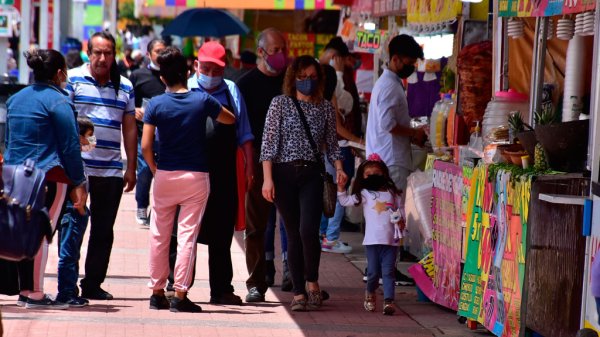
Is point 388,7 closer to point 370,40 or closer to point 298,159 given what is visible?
point 370,40

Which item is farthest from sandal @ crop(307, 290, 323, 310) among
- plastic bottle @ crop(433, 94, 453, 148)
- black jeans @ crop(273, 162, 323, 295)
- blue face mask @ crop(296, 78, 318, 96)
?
plastic bottle @ crop(433, 94, 453, 148)

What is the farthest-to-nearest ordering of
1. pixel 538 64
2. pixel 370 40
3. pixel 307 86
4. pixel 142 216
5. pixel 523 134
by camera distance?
pixel 370 40 < pixel 142 216 < pixel 307 86 < pixel 538 64 < pixel 523 134

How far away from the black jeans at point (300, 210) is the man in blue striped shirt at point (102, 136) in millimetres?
1098

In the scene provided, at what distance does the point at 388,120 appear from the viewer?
10.2 m

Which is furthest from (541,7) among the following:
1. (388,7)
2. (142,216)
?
(142,216)

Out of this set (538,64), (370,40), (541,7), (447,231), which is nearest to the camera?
(541,7)

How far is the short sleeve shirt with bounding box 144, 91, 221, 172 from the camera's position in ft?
28.2

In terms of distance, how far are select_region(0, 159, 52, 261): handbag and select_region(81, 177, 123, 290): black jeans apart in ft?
8.98

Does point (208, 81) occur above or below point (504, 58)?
below

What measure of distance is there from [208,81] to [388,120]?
6.18 feet

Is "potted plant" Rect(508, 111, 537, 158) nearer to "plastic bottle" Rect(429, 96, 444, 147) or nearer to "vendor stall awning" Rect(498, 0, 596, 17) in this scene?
"vendor stall awning" Rect(498, 0, 596, 17)

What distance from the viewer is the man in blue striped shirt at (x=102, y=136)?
354 inches

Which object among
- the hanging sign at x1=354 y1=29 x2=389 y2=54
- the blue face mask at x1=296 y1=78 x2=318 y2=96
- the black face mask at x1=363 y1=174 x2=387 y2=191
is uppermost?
the hanging sign at x1=354 y1=29 x2=389 y2=54

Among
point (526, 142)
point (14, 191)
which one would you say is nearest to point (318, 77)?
point (526, 142)
